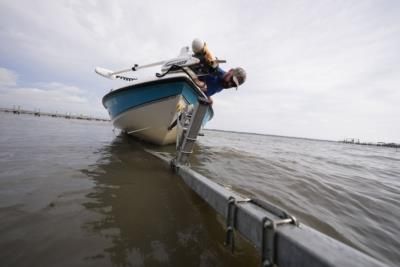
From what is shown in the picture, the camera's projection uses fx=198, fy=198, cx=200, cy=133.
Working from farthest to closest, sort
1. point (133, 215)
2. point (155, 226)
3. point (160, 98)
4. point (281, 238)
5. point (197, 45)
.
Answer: point (160, 98), point (197, 45), point (133, 215), point (155, 226), point (281, 238)

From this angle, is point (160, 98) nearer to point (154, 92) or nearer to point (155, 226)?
point (154, 92)

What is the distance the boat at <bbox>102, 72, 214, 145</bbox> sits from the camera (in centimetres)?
597

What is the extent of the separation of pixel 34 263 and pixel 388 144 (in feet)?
515

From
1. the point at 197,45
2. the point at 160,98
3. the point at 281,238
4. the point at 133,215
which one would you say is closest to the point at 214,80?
the point at 197,45

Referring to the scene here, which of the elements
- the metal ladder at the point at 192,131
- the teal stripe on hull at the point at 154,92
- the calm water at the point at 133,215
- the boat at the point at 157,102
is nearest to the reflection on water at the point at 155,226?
the calm water at the point at 133,215

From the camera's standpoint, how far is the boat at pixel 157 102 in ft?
19.6

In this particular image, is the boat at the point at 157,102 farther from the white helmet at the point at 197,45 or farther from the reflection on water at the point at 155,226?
the reflection on water at the point at 155,226

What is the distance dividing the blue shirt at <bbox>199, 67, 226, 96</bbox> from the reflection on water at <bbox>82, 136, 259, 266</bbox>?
9.38 ft

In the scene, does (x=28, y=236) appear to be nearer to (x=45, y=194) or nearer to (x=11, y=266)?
(x=11, y=266)

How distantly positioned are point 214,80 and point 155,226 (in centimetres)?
393

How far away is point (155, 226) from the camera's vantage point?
2.01 meters

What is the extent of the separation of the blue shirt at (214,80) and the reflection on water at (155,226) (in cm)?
286

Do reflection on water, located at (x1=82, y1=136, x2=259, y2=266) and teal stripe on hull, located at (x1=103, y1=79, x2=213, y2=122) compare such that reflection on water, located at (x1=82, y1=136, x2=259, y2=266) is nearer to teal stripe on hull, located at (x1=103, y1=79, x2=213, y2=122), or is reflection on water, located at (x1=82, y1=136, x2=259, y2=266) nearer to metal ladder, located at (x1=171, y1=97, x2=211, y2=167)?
metal ladder, located at (x1=171, y1=97, x2=211, y2=167)

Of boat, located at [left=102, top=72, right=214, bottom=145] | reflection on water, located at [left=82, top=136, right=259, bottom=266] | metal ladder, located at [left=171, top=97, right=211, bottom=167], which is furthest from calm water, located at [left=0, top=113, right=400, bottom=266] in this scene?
boat, located at [left=102, top=72, right=214, bottom=145]
